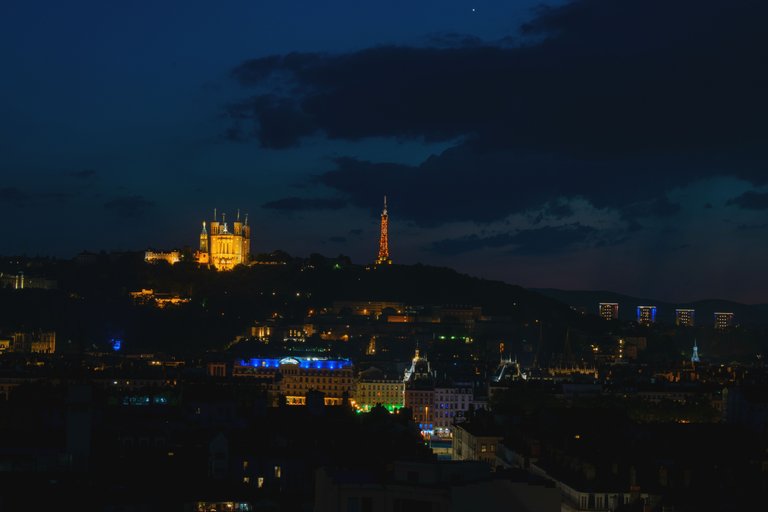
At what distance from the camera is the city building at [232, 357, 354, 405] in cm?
9694

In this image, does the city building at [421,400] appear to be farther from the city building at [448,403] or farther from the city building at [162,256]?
the city building at [162,256]

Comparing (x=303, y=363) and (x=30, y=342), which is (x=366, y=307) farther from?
(x=303, y=363)

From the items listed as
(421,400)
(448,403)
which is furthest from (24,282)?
(448,403)

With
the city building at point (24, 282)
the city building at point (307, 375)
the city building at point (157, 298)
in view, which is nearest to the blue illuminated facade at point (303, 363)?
the city building at point (307, 375)

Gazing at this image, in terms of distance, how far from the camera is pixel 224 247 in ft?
597

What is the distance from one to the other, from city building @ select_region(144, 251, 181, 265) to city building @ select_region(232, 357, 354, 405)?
281 feet

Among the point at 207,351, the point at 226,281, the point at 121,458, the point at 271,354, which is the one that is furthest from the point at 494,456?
the point at 226,281

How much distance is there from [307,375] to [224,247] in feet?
277

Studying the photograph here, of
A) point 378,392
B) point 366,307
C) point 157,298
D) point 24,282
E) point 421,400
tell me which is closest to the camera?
point 421,400

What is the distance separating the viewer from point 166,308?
163500 millimetres

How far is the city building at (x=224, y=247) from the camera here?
18188 cm

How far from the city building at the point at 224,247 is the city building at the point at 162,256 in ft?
10.9

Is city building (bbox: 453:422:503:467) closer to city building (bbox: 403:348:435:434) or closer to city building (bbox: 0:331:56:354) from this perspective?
city building (bbox: 403:348:435:434)

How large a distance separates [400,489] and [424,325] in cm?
15577
